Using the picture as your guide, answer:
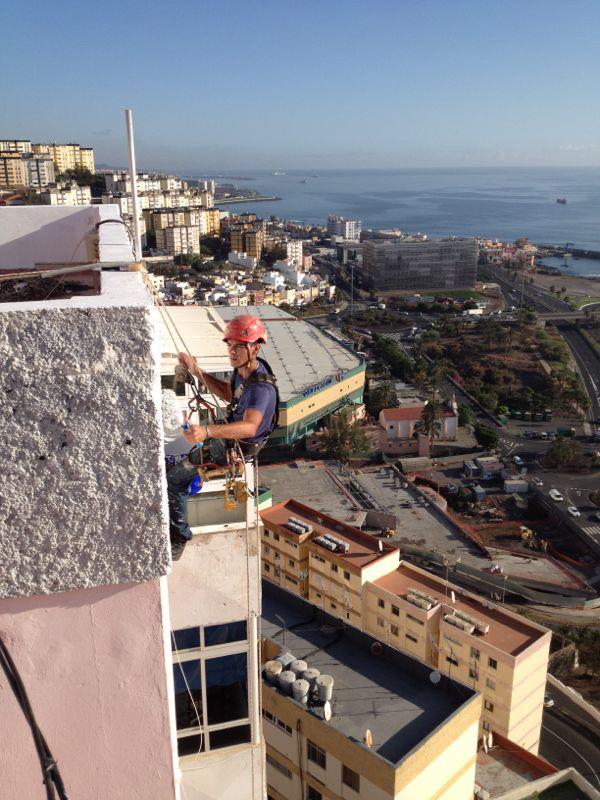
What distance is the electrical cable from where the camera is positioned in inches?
30.8

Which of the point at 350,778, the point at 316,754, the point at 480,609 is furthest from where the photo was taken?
the point at 480,609

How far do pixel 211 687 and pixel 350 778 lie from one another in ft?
8.95

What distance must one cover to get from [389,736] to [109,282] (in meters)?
3.67

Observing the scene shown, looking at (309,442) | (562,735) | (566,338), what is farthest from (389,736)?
(566,338)

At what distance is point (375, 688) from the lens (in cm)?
422

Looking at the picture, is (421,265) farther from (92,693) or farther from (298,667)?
(92,693)

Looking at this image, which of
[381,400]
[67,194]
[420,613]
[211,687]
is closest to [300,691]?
[211,687]

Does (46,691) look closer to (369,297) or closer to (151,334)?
(151,334)

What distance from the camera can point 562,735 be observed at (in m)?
7.82

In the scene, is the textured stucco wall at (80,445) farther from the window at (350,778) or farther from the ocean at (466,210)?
the ocean at (466,210)

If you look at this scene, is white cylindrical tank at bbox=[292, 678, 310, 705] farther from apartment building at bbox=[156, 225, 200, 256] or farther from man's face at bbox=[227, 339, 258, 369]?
apartment building at bbox=[156, 225, 200, 256]

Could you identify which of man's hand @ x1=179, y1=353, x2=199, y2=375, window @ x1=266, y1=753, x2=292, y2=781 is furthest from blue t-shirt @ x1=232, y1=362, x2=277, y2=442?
window @ x1=266, y1=753, x2=292, y2=781

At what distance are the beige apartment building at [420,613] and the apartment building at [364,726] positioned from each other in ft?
3.91

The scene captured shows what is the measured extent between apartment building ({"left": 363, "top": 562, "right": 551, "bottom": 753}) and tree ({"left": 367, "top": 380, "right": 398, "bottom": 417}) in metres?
12.4
